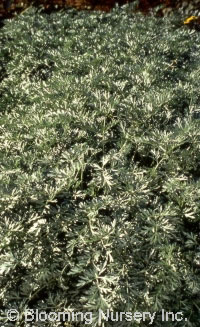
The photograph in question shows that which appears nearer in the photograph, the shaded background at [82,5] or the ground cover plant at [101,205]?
the ground cover plant at [101,205]

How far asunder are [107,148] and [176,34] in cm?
296

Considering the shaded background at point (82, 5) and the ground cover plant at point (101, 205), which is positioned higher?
the shaded background at point (82, 5)

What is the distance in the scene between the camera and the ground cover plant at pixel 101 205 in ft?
6.32

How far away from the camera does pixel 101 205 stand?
2.04 metres

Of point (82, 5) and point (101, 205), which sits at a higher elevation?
point (82, 5)

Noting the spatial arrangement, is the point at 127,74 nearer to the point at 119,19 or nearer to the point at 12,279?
the point at 12,279

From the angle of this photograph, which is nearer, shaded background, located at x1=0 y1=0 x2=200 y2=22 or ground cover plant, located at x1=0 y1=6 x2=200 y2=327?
ground cover plant, located at x1=0 y1=6 x2=200 y2=327

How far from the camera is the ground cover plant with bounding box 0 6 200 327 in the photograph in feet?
6.32

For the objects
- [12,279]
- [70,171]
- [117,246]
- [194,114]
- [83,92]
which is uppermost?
[83,92]

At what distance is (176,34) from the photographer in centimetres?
490

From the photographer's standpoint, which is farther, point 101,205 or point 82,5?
point 82,5

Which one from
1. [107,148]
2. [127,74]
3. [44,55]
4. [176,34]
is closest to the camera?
[107,148]

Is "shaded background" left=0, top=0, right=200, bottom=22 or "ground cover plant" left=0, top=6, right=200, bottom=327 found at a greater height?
"shaded background" left=0, top=0, right=200, bottom=22

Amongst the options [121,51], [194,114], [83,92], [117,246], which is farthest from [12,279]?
[121,51]
